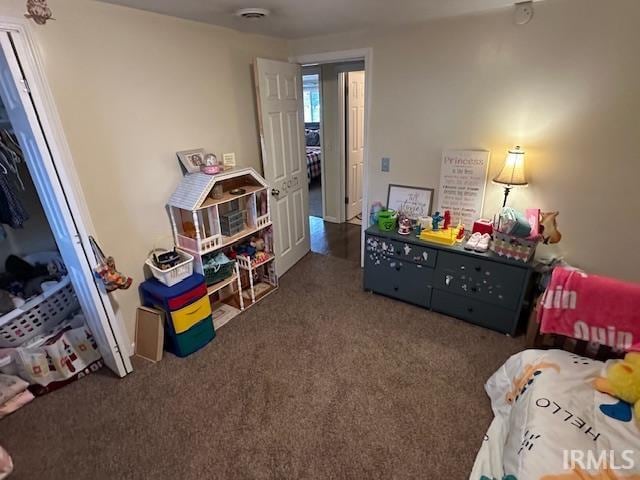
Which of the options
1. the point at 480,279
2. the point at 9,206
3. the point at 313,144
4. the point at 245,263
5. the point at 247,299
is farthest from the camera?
the point at 313,144

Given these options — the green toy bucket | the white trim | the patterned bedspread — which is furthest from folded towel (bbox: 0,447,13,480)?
the patterned bedspread

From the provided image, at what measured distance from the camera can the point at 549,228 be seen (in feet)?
7.25

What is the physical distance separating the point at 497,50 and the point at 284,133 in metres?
1.82

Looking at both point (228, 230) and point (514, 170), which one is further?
point (228, 230)

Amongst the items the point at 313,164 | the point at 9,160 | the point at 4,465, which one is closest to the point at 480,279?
the point at 4,465

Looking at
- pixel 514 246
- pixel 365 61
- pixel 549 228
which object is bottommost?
pixel 514 246

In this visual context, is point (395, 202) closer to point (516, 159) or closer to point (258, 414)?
point (516, 159)

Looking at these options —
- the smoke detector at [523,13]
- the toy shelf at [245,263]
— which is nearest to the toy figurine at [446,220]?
the smoke detector at [523,13]

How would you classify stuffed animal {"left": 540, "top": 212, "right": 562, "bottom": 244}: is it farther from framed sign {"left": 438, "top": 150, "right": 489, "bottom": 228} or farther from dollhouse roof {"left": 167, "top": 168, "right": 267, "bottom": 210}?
dollhouse roof {"left": 167, "top": 168, "right": 267, "bottom": 210}

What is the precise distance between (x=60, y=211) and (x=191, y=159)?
0.94 m

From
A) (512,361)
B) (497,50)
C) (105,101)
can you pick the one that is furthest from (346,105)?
(512,361)

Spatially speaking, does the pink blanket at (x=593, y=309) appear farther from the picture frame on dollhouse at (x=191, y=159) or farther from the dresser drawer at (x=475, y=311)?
the picture frame on dollhouse at (x=191, y=159)

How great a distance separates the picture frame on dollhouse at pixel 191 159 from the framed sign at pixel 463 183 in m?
1.98

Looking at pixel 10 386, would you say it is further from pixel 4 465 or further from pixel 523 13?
pixel 523 13
